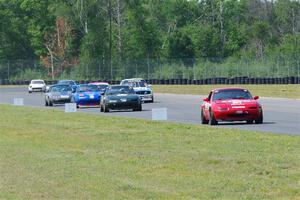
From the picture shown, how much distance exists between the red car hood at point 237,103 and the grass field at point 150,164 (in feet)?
11.3

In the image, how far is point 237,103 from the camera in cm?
3164

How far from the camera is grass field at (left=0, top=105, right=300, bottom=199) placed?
13.3 meters

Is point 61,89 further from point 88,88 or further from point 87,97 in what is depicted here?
point 87,97

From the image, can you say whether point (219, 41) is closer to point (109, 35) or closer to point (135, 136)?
point (109, 35)

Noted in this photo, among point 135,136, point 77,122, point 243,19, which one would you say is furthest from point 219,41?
point 135,136

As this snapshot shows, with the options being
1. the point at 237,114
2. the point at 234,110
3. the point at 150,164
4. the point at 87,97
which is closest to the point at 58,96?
the point at 87,97

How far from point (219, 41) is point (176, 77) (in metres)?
19.2

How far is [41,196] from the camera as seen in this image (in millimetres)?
13070

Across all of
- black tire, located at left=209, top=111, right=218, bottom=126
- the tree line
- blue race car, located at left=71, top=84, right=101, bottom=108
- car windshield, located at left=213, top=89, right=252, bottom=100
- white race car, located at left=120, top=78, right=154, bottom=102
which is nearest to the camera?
black tire, located at left=209, top=111, right=218, bottom=126

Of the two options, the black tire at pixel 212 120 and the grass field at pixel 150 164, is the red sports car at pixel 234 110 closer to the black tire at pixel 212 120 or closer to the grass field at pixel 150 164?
the black tire at pixel 212 120

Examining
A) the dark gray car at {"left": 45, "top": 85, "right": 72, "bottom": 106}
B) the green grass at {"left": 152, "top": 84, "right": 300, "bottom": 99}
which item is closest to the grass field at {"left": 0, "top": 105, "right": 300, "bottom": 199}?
the dark gray car at {"left": 45, "top": 85, "right": 72, "bottom": 106}

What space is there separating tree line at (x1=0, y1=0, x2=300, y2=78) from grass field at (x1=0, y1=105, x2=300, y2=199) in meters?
81.7

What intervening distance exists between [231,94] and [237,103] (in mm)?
1455

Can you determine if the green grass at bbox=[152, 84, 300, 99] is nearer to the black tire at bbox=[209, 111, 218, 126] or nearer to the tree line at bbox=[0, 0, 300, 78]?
the tree line at bbox=[0, 0, 300, 78]
